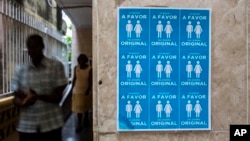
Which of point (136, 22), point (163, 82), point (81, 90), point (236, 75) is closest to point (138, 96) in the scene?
point (163, 82)

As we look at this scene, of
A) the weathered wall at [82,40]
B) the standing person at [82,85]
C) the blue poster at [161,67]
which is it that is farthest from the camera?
the weathered wall at [82,40]

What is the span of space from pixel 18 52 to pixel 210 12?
4669mm

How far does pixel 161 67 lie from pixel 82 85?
4708mm

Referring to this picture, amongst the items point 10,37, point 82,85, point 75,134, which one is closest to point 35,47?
point 10,37

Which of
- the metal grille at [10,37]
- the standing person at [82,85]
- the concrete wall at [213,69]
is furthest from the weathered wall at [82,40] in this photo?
the concrete wall at [213,69]

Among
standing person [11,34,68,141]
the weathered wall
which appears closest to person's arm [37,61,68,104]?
standing person [11,34,68,141]

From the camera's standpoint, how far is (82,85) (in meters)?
7.05

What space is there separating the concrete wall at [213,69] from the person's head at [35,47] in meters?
1.06

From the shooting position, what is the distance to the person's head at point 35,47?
132 inches

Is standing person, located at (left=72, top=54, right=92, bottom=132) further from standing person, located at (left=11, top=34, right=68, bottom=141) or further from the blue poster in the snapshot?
the blue poster

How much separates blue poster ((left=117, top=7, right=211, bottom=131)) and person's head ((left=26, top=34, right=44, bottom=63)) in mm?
1172

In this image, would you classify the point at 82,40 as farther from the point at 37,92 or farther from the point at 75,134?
the point at 37,92

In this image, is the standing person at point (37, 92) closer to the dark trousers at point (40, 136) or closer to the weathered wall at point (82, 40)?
the dark trousers at point (40, 136)

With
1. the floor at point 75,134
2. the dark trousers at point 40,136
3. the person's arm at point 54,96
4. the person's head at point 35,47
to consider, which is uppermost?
the person's head at point 35,47
